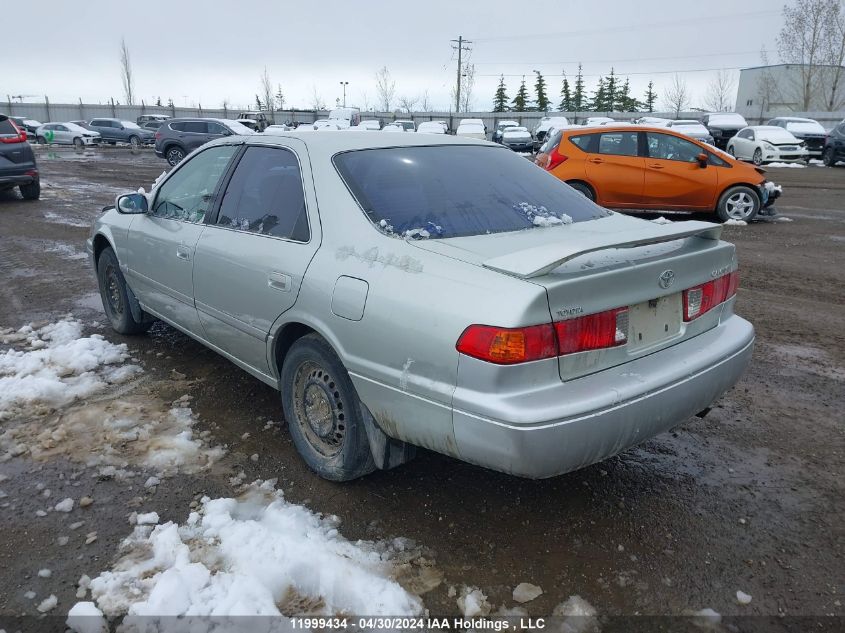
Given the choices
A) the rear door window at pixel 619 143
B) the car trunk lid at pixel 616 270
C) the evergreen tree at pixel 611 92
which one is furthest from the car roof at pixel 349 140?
the evergreen tree at pixel 611 92

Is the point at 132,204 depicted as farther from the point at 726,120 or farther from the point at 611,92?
the point at 611,92

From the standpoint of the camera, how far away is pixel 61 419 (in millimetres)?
3844

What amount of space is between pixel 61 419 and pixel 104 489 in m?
0.95

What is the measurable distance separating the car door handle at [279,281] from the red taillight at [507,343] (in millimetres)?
1107

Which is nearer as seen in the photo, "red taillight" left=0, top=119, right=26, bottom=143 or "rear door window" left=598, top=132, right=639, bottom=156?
"rear door window" left=598, top=132, right=639, bottom=156

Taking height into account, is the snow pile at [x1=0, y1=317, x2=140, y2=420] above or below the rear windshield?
below

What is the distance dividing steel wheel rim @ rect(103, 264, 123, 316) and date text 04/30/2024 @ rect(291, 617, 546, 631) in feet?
11.9

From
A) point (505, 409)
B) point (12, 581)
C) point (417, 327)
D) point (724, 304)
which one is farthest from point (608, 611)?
point (12, 581)

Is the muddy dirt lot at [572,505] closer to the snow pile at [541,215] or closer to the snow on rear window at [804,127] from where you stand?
the snow pile at [541,215]

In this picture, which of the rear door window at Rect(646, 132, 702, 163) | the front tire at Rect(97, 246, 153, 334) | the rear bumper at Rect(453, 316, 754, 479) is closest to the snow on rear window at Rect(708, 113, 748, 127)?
the rear door window at Rect(646, 132, 702, 163)

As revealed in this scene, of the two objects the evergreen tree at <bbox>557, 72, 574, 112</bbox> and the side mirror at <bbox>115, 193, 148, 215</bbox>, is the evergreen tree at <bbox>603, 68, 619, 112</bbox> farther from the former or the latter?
the side mirror at <bbox>115, 193, 148, 215</bbox>

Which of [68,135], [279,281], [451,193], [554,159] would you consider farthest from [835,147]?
[68,135]

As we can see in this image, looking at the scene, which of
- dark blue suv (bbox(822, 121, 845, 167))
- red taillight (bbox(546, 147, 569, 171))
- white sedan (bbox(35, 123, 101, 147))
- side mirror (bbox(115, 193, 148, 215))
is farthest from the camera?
white sedan (bbox(35, 123, 101, 147))

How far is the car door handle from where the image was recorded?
3.07 m
